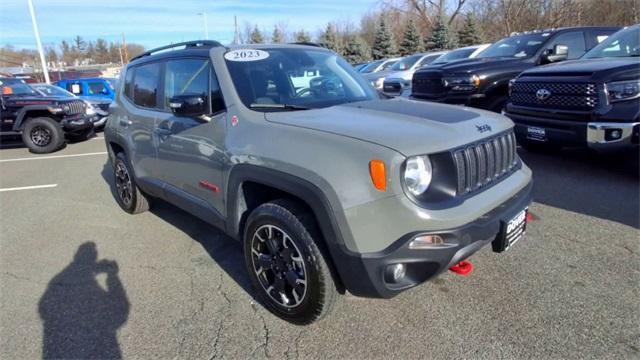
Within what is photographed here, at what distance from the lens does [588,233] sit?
3.76 metres

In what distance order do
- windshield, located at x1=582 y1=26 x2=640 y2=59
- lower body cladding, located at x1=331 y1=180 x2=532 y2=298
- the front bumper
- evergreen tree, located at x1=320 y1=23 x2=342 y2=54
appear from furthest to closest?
evergreen tree, located at x1=320 y1=23 x2=342 y2=54
windshield, located at x1=582 y1=26 x2=640 y2=59
the front bumper
lower body cladding, located at x1=331 y1=180 x2=532 y2=298

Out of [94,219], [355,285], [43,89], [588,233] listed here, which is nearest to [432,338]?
[355,285]

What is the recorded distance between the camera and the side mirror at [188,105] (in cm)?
300

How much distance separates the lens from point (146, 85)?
4.25m

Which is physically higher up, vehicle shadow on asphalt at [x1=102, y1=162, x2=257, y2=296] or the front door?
the front door

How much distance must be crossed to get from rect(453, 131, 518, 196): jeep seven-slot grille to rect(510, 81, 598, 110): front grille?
2604mm

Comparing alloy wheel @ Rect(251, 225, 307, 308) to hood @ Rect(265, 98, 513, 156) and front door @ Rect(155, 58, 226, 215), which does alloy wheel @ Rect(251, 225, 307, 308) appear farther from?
hood @ Rect(265, 98, 513, 156)

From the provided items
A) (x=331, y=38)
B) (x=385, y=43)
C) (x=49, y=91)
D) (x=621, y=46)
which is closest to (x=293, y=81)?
(x=621, y=46)

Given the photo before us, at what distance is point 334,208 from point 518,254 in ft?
6.57

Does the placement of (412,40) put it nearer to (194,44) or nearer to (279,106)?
(194,44)

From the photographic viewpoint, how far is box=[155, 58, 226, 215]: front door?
3.09 meters

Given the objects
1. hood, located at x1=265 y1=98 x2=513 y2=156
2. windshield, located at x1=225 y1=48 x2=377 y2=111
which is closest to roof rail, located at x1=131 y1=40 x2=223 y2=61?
windshield, located at x1=225 y1=48 x2=377 y2=111

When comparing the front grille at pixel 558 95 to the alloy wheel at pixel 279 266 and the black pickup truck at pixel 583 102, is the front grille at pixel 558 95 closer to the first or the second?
the black pickup truck at pixel 583 102

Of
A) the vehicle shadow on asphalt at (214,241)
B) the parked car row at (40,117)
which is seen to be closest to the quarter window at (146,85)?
the vehicle shadow on asphalt at (214,241)
